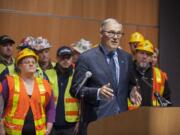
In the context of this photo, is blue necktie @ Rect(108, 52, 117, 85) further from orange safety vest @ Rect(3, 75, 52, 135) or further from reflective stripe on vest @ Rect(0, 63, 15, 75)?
reflective stripe on vest @ Rect(0, 63, 15, 75)

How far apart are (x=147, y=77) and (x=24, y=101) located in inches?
52.9

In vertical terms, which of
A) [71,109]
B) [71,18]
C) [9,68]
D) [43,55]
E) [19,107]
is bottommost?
[71,109]

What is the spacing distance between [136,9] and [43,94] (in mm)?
3378

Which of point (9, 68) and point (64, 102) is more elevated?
point (9, 68)

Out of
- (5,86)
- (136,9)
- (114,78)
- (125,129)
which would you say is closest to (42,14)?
(136,9)

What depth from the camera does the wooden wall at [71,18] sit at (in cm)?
705

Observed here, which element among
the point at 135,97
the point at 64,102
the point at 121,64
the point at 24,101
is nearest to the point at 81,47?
the point at 64,102

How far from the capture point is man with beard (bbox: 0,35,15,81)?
564 cm

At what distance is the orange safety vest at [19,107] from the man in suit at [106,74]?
0.69m

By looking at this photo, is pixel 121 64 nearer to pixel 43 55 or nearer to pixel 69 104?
pixel 69 104

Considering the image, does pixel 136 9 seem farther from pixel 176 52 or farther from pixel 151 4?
pixel 176 52

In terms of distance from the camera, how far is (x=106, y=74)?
4281mm

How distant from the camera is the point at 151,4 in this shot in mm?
8164

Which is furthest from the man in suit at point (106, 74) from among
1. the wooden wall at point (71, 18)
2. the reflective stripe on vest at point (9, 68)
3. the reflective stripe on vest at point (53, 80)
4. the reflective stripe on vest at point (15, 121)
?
the wooden wall at point (71, 18)
